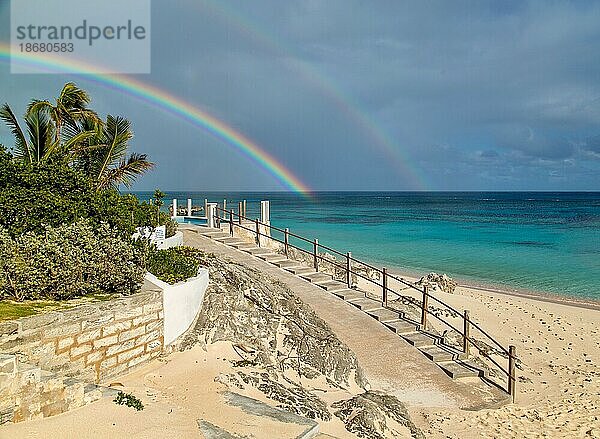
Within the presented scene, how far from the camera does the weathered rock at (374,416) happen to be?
6.87 m

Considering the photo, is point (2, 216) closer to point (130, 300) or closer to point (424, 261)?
point (130, 300)

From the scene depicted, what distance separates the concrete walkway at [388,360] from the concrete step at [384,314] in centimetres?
17

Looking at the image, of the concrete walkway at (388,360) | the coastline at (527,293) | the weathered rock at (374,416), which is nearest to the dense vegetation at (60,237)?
the weathered rock at (374,416)

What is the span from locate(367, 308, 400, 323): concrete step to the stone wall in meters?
6.40

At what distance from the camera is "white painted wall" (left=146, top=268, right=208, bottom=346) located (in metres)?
8.11

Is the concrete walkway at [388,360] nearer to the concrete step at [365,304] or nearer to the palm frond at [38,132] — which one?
the concrete step at [365,304]

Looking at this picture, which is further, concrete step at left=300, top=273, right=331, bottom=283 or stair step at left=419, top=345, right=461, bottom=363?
concrete step at left=300, top=273, right=331, bottom=283

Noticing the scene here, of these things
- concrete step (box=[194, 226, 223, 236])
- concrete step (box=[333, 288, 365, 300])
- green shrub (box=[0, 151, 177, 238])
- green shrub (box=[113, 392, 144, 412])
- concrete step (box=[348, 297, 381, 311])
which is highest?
green shrub (box=[0, 151, 177, 238])

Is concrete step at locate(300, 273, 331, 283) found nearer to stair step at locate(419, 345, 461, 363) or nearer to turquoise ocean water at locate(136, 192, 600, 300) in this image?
stair step at locate(419, 345, 461, 363)

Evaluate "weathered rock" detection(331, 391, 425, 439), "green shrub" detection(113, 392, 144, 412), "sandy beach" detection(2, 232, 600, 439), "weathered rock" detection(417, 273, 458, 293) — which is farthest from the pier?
"green shrub" detection(113, 392, 144, 412)

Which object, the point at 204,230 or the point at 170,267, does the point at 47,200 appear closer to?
the point at 170,267

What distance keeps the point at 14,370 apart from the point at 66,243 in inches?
134

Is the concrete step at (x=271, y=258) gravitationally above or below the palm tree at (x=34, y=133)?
below

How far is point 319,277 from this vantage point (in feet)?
51.2
